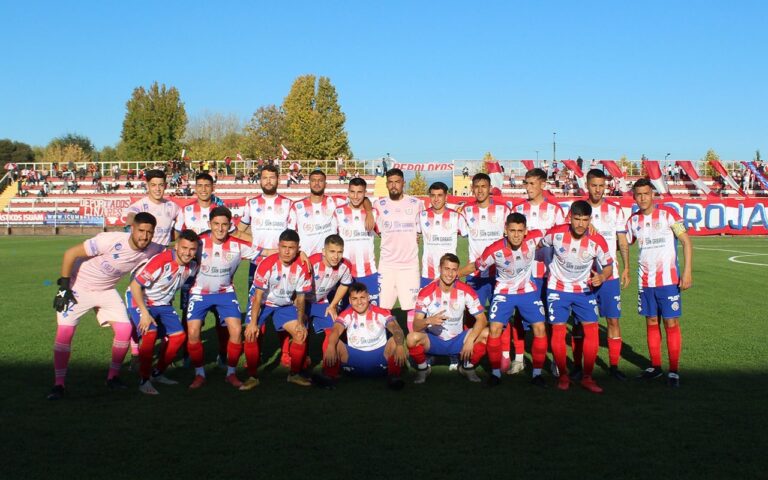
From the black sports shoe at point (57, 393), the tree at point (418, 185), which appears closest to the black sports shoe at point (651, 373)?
the black sports shoe at point (57, 393)

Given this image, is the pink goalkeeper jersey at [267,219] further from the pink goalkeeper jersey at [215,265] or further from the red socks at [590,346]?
the red socks at [590,346]

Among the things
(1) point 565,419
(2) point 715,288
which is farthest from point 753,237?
(1) point 565,419

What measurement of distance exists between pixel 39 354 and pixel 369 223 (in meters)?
4.43

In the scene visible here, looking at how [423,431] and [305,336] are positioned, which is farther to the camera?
[305,336]

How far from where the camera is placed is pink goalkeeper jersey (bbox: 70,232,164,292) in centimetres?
683

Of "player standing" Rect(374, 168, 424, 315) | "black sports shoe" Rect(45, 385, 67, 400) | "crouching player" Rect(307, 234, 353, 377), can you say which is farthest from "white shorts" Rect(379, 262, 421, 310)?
"black sports shoe" Rect(45, 385, 67, 400)

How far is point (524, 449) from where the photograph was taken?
5.07 m

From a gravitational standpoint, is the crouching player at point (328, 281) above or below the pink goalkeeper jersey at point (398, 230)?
below

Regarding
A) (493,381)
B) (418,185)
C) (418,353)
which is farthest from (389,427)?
(418,185)

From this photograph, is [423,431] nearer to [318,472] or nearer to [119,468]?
[318,472]

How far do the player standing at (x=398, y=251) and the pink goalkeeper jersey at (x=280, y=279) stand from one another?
149 centimetres

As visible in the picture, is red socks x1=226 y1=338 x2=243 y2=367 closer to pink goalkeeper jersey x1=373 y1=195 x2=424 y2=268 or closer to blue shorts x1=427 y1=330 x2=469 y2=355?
blue shorts x1=427 y1=330 x2=469 y2=355

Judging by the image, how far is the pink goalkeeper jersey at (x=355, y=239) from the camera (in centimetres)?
866

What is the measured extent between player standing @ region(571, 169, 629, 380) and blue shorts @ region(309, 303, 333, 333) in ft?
9.19
